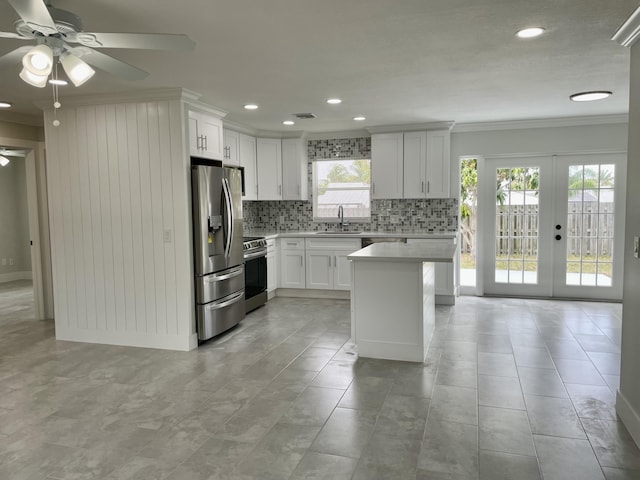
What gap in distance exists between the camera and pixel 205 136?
4.36 meters

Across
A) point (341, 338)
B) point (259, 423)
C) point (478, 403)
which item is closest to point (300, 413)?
point (259, 423)

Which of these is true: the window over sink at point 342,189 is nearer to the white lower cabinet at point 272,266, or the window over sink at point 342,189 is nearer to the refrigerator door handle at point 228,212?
the white lower cabinet at point 272,266

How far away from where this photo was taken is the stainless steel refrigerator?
4.14 meters

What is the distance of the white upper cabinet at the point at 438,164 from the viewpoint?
5875 mm

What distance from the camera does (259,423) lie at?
8.94 feet

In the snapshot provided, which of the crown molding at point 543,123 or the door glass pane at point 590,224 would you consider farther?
the door glass pane at point 590,224

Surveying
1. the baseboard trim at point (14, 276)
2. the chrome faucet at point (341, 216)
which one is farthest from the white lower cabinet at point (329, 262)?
the baseboard trim at point (14, 276)

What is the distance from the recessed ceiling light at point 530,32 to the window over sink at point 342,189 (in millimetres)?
3927

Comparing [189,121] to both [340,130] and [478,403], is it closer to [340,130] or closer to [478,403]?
[340,130]

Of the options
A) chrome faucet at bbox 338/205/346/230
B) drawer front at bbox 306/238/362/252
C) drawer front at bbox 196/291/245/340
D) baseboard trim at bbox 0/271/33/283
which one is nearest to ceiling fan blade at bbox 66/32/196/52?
drawer front at bbox 196/291/245/340

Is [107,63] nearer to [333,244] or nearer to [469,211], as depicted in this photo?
[333,244]

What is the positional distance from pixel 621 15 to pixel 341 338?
3.27m

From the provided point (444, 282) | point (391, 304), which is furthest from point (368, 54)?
point (444, 282)

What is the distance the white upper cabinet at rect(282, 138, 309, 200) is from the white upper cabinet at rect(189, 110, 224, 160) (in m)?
1.90
